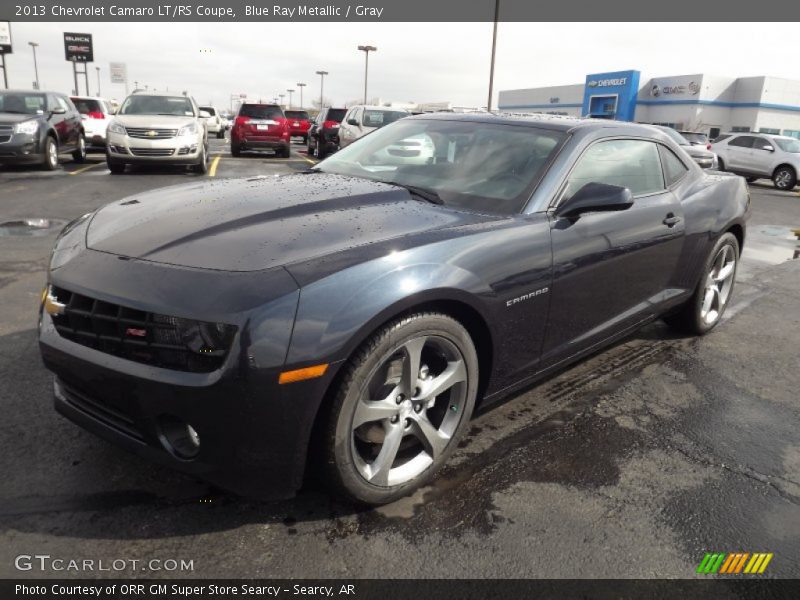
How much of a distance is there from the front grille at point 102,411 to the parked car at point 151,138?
1052 centimetres

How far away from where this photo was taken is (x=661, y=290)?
3.71 m

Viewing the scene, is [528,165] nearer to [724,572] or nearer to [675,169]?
[675,169]

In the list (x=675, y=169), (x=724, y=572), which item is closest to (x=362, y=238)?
(x=724, y=572)

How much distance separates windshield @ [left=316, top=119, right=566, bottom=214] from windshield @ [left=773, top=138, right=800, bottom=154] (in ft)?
64.7

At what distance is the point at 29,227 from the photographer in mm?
7090

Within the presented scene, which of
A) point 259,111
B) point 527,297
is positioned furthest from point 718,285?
point 259,111

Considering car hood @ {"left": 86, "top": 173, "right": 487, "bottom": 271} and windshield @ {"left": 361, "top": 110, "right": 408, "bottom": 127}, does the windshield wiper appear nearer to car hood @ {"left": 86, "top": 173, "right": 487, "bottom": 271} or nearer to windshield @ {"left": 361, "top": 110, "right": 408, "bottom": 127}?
car hood @ {"left": 86, "top": 173, "right": 487, "bottom": 271}

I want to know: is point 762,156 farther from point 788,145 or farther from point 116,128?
point 116,128

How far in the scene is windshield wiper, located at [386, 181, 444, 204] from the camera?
112 inches

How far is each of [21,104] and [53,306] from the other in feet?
43.3

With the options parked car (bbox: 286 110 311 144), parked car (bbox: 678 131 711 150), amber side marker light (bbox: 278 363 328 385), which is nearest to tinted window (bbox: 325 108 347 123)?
parked car (bbox: 286 110 311 144)

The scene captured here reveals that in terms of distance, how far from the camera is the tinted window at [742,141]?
20.0 meters

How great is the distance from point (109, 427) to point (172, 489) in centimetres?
38

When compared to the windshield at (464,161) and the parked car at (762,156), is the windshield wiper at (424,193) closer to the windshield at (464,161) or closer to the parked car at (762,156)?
the windshield at (464,161)
